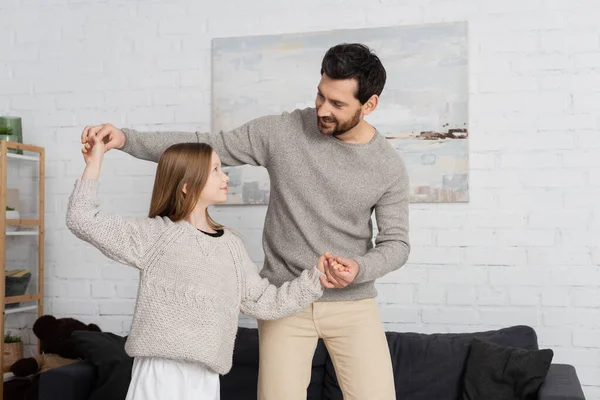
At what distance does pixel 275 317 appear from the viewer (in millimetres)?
2201

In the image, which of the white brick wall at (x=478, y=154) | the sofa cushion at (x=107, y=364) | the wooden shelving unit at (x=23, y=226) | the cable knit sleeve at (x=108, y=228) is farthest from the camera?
the wooden shelving unit at (x=23, y=226)

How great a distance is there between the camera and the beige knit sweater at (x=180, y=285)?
202 cm

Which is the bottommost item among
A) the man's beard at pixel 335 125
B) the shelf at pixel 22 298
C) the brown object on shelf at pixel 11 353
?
the brown object on shelf at pixel 11 353

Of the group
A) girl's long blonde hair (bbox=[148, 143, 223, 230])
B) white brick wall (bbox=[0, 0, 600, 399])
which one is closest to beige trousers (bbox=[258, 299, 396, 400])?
girl's long blonde hair (bbox=[148, 143, 223, 230])

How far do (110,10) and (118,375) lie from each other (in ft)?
6.07

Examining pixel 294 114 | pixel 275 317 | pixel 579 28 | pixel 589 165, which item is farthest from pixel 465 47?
pixel 275 317

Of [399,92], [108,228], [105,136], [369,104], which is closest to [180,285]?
[108,228]

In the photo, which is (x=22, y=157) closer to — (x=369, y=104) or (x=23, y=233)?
(x=23, y=233)

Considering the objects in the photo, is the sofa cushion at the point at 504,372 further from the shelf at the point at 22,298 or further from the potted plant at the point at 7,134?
the potted plant at the point at 7,134

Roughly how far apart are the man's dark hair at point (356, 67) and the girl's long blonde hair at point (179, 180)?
1.53 feet

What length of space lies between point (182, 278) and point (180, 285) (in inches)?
0.8

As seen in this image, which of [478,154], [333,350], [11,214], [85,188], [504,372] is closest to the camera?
[85,188]

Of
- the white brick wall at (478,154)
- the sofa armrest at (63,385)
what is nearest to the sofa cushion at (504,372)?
the white brick wall at (478,154)

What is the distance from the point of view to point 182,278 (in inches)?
81.9
